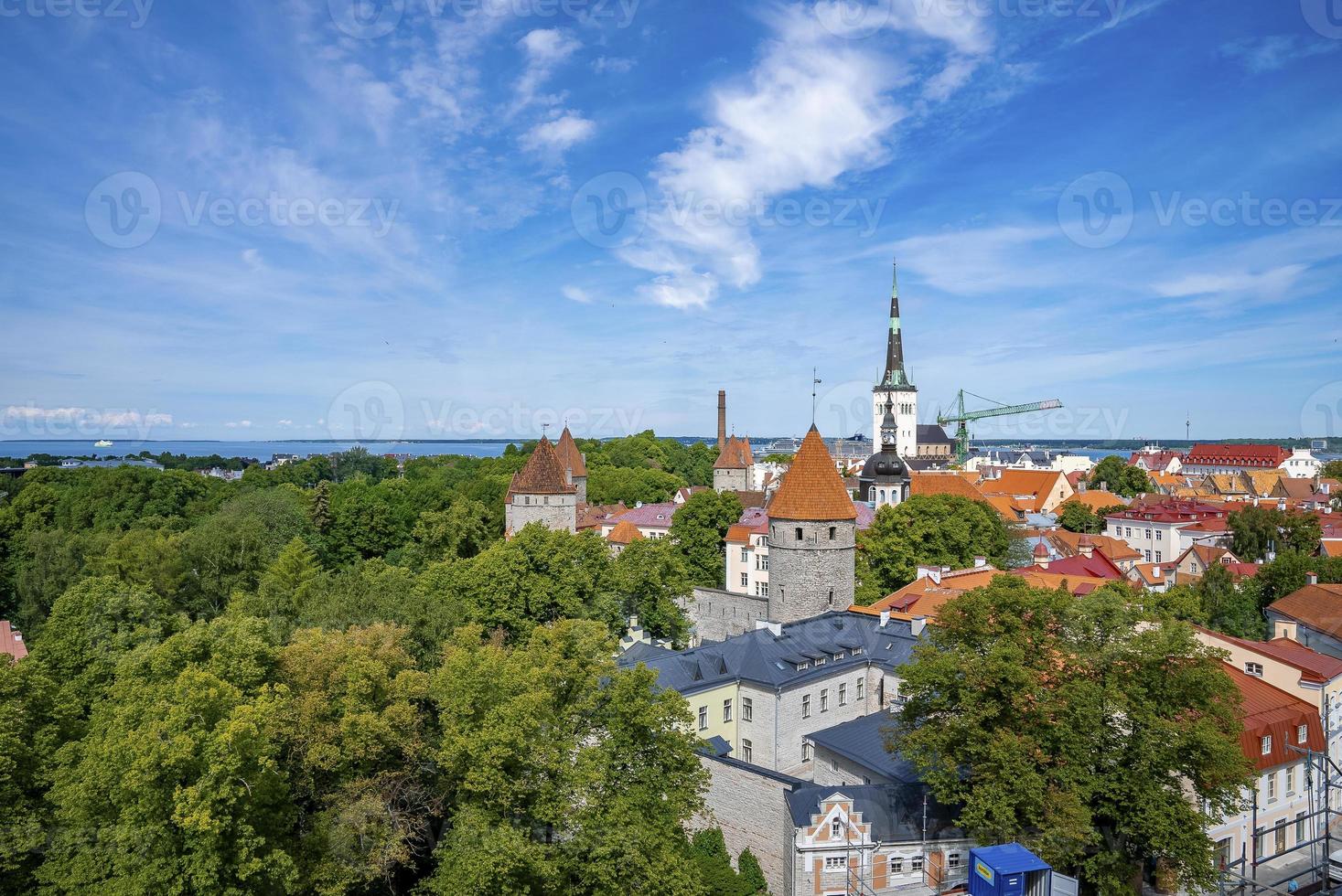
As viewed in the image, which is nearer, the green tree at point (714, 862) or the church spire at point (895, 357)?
the green tree at point (714, 862)

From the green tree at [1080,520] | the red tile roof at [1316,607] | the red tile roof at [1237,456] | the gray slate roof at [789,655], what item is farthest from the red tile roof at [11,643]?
the red tile roof at [1237,456]

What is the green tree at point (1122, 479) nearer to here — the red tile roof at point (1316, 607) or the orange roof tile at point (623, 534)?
the red tile roof at point (1316, 607)

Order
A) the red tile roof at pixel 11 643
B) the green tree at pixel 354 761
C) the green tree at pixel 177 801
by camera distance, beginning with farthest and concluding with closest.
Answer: the red tile roof at pixel 11 643 < the green tree at pixel 354 761 < the green tree at pixel 177 801

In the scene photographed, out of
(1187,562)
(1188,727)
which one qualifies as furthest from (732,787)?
(1187,562)

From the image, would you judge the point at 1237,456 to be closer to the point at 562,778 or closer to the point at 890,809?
the point at 890,809

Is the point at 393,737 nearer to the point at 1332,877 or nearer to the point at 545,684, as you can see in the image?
the point at 545,684

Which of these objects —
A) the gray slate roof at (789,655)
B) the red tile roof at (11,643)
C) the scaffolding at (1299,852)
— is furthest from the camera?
the red tile roof at (11,643)
